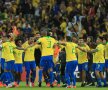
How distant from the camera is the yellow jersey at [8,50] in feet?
99.9

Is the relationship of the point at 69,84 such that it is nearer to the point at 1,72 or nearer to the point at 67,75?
the point at 67,75

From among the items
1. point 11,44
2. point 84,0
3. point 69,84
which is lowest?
point 69,84

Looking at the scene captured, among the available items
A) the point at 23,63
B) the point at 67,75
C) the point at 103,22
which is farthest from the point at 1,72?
the point at 103,22

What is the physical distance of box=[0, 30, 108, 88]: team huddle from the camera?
98.2ft

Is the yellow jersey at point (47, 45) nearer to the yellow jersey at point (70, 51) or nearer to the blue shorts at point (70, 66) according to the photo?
the yellow jersey at point (70, 51)

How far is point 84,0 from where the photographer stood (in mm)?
40375

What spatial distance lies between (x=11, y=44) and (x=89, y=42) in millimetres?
3909

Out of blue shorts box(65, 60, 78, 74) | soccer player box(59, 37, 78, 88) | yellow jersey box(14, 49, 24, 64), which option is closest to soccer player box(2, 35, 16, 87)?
yellow jersey box(14, 49, 24, 64)

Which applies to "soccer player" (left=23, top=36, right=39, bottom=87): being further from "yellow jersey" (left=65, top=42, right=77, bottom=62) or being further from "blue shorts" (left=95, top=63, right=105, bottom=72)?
"blue shorts" (left=95, top=63, right=105, bottom=72)

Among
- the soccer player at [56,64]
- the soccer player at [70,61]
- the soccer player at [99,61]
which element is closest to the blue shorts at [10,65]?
the soccer player at [56,64]

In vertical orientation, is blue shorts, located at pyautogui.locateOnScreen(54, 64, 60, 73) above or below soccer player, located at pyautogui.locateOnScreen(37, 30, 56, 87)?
below

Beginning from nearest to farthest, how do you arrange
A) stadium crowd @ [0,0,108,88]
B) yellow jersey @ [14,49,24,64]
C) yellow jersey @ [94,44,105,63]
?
stadium crowd @ [0,0,108,88] → yellow jersey @ [94,44,105,63] → yellow jersey @ [14,49,24,64]

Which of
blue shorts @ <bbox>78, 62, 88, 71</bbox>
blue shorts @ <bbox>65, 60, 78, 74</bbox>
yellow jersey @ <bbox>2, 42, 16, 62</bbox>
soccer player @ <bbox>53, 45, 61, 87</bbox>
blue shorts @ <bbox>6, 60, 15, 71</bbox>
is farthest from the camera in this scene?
soccer player @ <bbox>53, 45, 61, 87</bbox>

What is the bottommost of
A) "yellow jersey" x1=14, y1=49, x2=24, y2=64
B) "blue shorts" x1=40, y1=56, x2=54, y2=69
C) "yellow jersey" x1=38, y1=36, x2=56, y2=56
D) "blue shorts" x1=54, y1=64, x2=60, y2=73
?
"blue shorts" x1=54, y1=64, x2=60, y2=73
